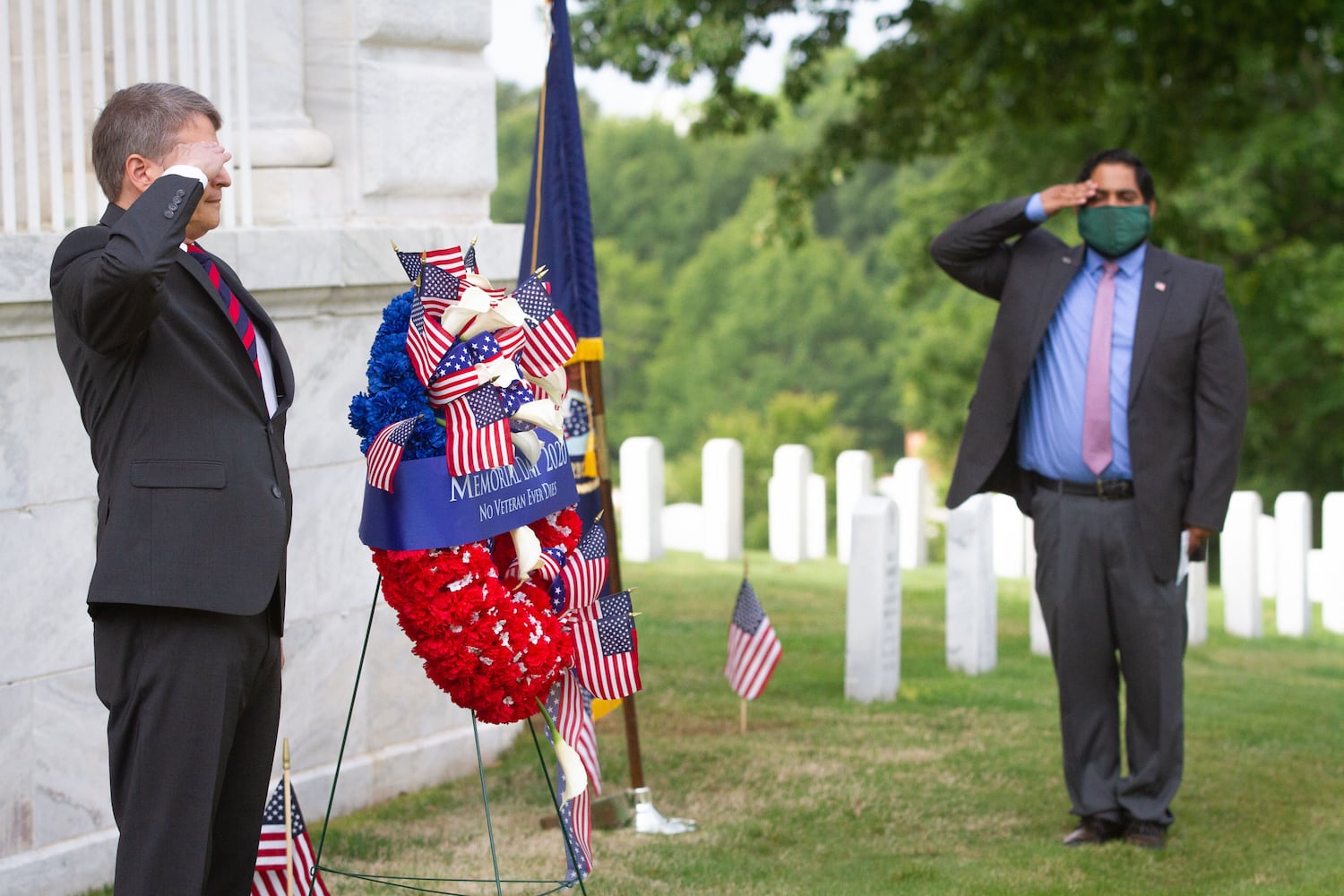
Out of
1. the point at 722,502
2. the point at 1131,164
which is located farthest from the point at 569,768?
the point at 722,502

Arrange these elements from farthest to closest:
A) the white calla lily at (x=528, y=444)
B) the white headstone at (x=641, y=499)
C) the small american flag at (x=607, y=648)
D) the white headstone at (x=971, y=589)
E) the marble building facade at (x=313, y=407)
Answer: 1. the white headstone at (x=641, y=499)
2. the white headstone at (x=971, y=589)
3. the marble building facade at (x=313, y=407)
4. the small american flag at (x=607, y=648)
5. the white calla lily at (x=528, y=444)

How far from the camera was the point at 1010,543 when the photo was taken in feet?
39.2

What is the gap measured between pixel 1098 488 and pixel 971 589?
9.06 ft

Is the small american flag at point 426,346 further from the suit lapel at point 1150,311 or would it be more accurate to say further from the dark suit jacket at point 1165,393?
the suit lapel at point 1150,311

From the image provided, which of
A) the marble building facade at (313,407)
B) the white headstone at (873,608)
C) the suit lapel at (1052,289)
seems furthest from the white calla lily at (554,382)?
the white headstone at (873,608)

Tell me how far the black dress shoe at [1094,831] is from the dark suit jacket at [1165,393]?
85 centimetres

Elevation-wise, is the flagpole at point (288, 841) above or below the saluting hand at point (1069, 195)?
below

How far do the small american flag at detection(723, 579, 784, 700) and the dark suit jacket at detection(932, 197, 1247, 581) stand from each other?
131cm

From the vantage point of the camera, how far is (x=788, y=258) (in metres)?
50.0

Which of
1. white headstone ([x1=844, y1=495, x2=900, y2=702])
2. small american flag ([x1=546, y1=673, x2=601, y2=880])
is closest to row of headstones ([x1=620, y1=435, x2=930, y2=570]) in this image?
white headstone ([x1=844, y1=495, x2=900, y2=702])

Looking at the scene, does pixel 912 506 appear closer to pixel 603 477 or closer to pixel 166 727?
pixel 603 477

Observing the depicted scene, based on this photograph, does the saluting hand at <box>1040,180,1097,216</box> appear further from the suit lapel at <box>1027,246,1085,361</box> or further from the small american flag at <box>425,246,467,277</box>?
the small american flag at <box>425,246,467,277</box>

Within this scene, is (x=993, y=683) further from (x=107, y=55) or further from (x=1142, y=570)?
(x=107, y=55)

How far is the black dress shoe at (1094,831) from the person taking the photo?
527 cm
